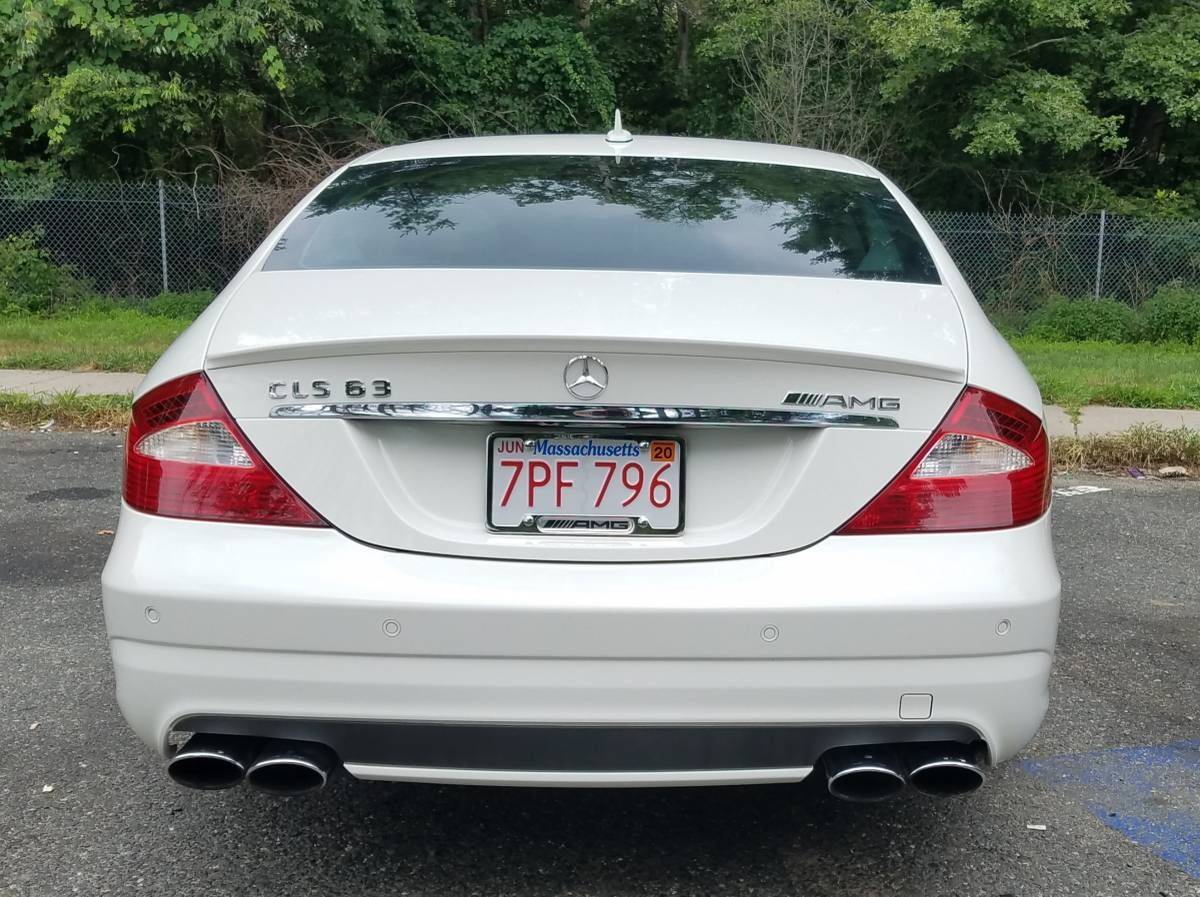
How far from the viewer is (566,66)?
20469mm

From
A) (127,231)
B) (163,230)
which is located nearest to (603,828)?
(163,230)

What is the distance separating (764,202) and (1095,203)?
1749 cm

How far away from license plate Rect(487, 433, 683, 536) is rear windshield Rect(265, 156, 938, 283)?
50 centimetres

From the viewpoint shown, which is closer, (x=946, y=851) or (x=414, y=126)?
(x=946, y=851)

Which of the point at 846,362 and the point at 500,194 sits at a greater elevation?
the point at 500,194

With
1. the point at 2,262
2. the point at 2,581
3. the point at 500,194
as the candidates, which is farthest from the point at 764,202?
the point at 2,262

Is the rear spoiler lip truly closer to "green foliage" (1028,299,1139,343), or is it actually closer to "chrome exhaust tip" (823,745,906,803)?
"chrome exhaust tip" (823,745,906,803)

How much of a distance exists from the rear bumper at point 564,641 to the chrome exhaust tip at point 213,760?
3.7 inches

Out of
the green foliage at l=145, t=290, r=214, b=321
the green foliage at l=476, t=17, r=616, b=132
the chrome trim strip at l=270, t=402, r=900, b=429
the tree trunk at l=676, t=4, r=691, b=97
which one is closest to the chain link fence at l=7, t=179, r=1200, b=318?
the green foliage at l=145, t=290, r=214, b=321

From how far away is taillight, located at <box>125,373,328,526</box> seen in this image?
238 centimetres

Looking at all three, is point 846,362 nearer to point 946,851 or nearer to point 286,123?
point 946,851

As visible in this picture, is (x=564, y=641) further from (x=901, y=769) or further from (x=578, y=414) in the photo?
(x=901, y=769)

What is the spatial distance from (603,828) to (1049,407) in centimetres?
641

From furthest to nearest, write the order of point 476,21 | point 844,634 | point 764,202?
point 476,21 < point 764,202 < point 844,634
